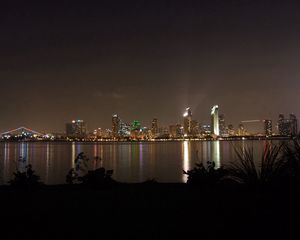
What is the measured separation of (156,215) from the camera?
18.7ft

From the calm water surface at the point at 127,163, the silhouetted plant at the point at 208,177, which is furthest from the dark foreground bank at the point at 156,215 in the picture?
the calm water surface at the point at 127,163

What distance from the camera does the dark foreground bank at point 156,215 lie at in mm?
4762

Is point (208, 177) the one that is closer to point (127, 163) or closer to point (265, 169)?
point (265, 169)

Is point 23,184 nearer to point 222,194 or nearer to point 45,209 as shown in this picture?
point 45,209

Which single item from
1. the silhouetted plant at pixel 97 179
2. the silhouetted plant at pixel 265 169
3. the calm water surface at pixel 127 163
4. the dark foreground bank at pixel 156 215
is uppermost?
the silhouetted plant at pixel 265 169

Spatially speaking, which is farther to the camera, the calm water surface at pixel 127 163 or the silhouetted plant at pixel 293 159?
the calm water surface at pixel 127 163

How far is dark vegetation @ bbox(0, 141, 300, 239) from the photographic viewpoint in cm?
480

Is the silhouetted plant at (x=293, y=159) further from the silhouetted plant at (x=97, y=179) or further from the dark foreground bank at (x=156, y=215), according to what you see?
the silhouetted plant at (x=97, y=179)

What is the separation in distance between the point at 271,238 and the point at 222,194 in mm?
2743

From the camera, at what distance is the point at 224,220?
5.26 meters

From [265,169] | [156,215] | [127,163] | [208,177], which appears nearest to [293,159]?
[265,169]

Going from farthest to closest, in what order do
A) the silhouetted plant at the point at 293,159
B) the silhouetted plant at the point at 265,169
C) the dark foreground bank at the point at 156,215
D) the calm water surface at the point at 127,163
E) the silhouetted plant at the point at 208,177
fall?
the calm water surface at the point at 127,163, the silhouetted plant at the point at 208,177, the silhouetted plant at the point at 265,169, the silhouetted plant at the point at 293,159, the dark foreground bank at the point at 156,215

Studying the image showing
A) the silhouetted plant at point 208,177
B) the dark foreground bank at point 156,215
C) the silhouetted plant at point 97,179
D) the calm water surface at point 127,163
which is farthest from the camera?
the calm water surface at point 127,163

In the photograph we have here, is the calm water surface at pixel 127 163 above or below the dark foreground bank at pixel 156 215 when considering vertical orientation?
below
